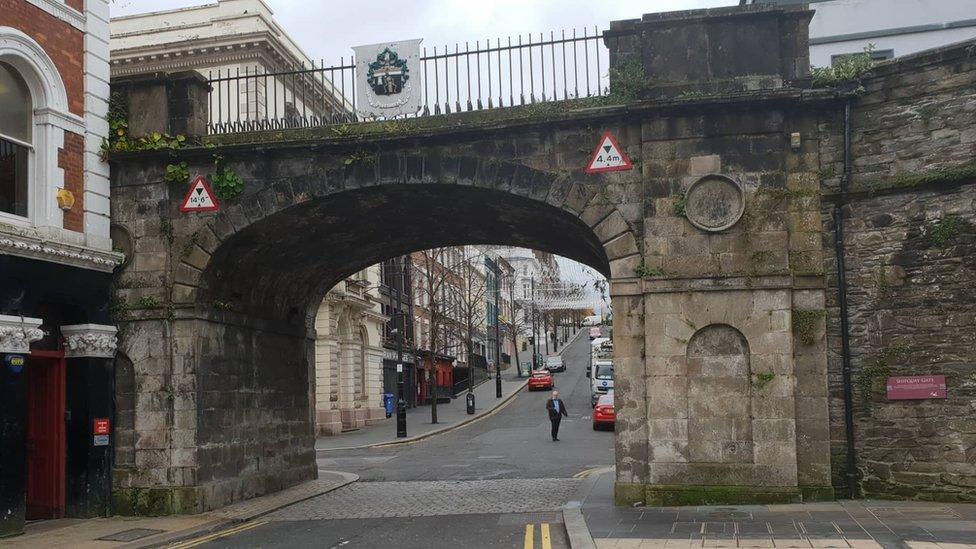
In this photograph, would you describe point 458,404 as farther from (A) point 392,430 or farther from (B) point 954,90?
(B) point 954,90

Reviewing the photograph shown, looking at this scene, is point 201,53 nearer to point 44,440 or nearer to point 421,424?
point 421,424

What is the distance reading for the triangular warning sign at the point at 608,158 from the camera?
12.9m

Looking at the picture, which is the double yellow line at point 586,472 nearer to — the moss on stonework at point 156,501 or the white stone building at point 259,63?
the moss on stonework at point 156,501

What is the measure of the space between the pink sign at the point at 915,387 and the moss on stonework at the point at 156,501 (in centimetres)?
994

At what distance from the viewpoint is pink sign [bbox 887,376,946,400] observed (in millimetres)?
11656

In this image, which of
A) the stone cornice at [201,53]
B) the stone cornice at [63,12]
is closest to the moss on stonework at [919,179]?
the stone cornice at [63,12]

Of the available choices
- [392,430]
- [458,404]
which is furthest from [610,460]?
[458,404]

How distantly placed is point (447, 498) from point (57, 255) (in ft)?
23.0

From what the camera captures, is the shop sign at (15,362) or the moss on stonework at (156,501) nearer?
the shop sign at (15,362)

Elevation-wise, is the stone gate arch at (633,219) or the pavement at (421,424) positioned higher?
the stone gate arch at (633,219)

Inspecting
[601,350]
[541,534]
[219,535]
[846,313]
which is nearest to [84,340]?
[219,535]

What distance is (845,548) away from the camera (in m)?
8.62

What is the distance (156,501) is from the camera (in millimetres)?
13570

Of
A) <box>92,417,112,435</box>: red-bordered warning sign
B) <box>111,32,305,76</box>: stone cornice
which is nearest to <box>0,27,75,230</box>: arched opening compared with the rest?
<box>92,417,112,435</box>: red-bordered warning sign
